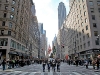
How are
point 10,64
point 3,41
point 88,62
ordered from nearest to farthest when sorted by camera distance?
point 10,64 < point 88,62 < point 3,41

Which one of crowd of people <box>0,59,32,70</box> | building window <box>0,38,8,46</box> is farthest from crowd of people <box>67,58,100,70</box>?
building window <box>0,38,8,46</box>

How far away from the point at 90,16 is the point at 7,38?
2943cm

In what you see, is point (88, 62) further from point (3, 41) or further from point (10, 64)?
point (3, 41)

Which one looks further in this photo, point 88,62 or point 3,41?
point 3,41

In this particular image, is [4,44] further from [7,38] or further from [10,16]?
[10,16]

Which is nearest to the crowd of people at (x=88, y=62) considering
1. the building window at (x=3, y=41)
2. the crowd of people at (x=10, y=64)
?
the crowd of people at (x=10, y=64)

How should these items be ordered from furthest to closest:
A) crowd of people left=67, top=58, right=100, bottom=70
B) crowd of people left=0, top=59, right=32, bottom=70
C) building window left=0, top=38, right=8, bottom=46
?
building window left=0, top=38, right=8, bottom=46, crowd of people left=67, top=58, right=100, bottom=70, crowd of people left=0, top=59, right=32, bottom=70

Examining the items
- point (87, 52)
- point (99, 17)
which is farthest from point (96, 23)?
point (87, 52)

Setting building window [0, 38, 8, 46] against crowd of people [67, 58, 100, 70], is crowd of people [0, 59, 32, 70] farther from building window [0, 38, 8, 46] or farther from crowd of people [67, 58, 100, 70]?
crowd of people [67, 58, 100, 70]

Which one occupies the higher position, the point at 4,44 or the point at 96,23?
the point at 96,23

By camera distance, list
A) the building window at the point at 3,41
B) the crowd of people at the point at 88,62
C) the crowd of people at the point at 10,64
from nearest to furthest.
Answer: the crowd of people at the point at 10,64, the crowd of people at the point at 88,62, the building window at the point at 3,41

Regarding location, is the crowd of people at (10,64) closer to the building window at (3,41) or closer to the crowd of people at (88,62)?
the building window at (3,41)

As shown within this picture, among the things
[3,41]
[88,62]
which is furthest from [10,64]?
[88,62]

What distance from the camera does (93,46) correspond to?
41.1m
